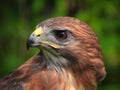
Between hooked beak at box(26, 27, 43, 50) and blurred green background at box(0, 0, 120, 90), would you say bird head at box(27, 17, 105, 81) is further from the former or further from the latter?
blurred green background at box(0, 0, 120, 90)

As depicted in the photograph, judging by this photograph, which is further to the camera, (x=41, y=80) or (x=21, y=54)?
(x=21, y=54)

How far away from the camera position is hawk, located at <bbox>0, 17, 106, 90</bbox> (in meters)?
4.93

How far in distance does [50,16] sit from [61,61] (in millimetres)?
2072

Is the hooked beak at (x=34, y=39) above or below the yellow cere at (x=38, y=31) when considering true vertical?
below

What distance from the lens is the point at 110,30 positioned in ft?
22.6

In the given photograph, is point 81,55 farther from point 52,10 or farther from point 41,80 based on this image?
point 52,10

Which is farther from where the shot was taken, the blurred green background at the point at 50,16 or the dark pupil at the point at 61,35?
the blurred green background at the point at 50,16

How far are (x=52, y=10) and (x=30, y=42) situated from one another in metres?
2.31

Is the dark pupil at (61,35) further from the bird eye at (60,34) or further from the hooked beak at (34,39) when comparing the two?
the hooked beak at (34,39)

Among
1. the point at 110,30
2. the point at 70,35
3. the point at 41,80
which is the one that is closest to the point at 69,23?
the point at 70,35

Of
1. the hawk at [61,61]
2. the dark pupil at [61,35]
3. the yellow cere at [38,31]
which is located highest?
the yellow cere at [38,31]

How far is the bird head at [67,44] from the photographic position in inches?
194

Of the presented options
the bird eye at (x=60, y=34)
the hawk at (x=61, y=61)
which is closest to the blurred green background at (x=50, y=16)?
the hawk at (x=61, y=61)

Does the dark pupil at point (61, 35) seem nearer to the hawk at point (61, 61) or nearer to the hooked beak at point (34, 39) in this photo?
the hawk at point (61, 61)
